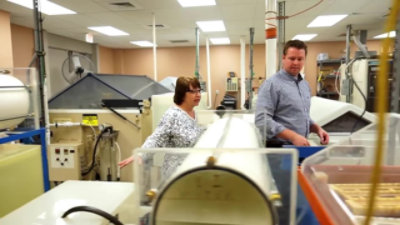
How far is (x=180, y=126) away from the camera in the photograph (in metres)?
1.65

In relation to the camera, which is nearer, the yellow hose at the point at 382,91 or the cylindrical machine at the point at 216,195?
the yellow hose at the point at 382,91

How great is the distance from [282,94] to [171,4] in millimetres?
3166

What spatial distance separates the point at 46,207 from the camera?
859 mm

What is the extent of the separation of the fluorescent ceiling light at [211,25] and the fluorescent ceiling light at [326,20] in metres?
1.93

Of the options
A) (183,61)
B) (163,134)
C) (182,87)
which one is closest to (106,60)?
(183,61)

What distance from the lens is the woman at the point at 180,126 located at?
1612 mm

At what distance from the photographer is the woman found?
5.29ft

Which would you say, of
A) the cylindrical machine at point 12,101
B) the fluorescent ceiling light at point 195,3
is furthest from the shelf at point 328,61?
the cylindrical machine at point 12,101

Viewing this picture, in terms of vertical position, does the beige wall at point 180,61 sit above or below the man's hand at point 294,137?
above

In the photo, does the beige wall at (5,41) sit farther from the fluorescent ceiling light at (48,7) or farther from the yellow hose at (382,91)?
the yellow hose at (382,91)

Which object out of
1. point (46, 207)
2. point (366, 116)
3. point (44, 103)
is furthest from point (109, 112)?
point (366, 116)

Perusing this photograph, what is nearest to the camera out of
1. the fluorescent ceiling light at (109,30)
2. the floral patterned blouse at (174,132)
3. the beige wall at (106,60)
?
the floral patterned blouse at (174,132)

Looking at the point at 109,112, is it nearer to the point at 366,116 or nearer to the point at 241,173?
the point at 366,116

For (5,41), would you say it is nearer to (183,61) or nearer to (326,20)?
(183,61)
